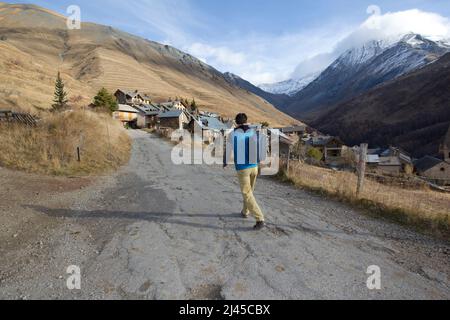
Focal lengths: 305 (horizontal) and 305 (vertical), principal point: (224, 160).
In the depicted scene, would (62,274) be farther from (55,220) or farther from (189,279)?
(55,220)

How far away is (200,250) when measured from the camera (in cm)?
553

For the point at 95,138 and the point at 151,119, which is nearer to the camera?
the point at 95,138

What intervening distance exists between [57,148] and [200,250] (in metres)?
11.5

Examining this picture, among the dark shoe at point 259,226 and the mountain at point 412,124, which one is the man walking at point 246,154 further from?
the mountain at point 412,124

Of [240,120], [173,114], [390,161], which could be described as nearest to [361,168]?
[240,120]

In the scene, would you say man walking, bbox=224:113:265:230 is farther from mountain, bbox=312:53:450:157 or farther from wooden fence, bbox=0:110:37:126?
mountain, bbox=312:53:450:157

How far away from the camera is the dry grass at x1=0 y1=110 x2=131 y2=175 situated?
12.5 meters

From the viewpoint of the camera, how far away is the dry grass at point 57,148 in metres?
12.5

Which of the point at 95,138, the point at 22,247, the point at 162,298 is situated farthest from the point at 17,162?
the point at 162,298

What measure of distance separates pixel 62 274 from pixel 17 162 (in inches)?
390

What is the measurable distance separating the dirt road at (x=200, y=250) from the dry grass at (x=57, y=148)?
2.96 meters

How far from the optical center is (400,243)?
626 centimetres

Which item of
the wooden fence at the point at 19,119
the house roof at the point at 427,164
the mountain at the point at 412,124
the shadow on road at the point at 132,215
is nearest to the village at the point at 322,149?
the house roof at the point at 427,164

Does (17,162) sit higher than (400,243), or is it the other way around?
(17,162)
